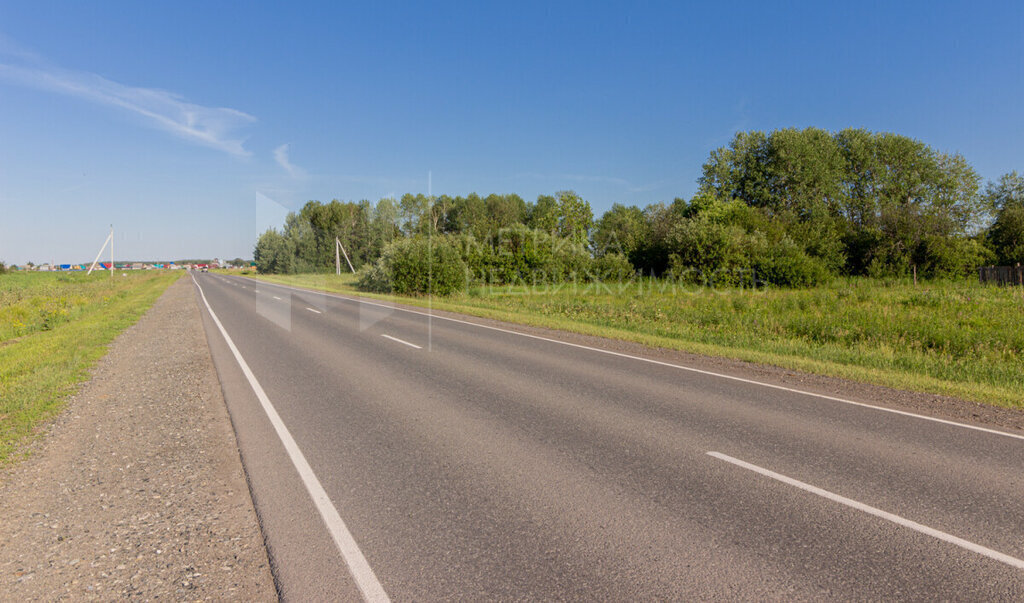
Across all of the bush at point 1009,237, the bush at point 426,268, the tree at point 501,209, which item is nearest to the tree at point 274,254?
the tree at point 501,209

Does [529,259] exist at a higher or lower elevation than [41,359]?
higher

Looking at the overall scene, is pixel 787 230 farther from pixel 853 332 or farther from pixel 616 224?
pixel 616 224

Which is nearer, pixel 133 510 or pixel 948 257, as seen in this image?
pixel 133 510

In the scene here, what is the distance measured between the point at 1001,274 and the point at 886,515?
4519 centimetres

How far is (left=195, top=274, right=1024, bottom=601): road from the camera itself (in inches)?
129

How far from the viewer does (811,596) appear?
10.1ft

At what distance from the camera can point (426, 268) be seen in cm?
3256

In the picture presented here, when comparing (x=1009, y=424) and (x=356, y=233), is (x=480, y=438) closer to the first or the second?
(x=1009, y=424)

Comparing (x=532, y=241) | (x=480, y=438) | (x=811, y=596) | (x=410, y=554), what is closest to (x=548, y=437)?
(x=480, y=438)

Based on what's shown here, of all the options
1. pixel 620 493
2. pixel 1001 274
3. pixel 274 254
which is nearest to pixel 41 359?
pixel 620 493

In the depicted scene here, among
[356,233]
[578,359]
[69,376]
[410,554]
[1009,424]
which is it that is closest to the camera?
[410,554]

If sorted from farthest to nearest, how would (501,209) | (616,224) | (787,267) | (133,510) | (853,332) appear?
(501,209) → (616,224) → (787,267) → (853,332) → (133,510)

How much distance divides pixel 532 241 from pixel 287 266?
6374 centimetres

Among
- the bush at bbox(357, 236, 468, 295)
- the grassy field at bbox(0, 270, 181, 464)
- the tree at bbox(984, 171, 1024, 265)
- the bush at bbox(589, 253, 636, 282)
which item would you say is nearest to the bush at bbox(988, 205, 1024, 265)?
the tree at bbox(984, 171, 1024, 265)
